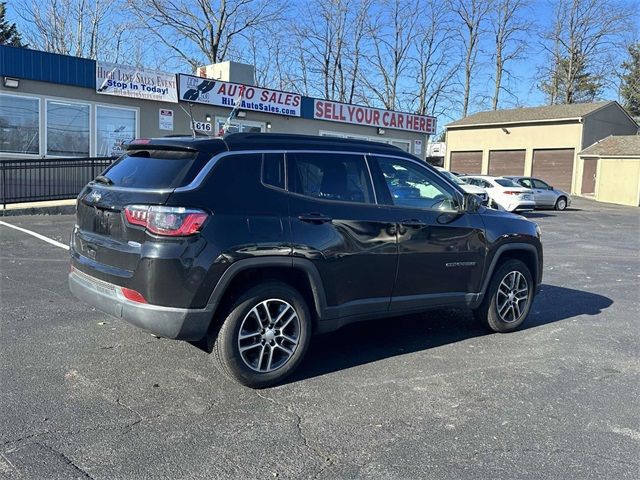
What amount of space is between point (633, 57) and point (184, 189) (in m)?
57.5

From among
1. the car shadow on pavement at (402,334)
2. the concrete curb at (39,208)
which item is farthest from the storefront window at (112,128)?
the car shadow on pavement at (402,334)

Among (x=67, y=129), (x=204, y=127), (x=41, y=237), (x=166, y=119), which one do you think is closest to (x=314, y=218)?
(x=41, y=237)

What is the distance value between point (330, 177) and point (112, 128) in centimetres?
1351

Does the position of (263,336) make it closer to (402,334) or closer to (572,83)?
(402,334)

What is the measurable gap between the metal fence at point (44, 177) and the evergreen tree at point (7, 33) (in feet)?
95.1

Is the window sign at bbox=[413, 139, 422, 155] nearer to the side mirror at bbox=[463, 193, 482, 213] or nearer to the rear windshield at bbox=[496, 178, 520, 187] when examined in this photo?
the rear windshield at bbox=[496, 178, 520, 187]

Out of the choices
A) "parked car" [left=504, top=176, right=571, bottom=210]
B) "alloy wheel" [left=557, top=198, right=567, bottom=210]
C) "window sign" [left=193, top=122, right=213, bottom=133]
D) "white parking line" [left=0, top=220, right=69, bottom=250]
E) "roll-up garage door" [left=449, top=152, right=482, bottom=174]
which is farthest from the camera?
"roll-up garage door" [left=449, top=152, right=482, bottom=174]

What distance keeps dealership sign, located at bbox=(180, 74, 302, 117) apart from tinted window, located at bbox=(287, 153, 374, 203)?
1253cm

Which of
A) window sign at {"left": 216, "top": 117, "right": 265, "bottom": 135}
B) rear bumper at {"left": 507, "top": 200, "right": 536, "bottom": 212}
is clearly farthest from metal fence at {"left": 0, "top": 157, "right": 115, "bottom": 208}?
rear bumper at {"left": 507, "top": 200, "right": 536, "bottom": 212}

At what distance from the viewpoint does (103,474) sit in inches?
121

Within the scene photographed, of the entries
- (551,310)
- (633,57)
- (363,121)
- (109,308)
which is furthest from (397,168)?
(633,57)

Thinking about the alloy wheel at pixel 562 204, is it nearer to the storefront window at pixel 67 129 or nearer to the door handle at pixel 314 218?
the storefront window at pixel 67 129

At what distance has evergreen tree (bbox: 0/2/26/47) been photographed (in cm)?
3841

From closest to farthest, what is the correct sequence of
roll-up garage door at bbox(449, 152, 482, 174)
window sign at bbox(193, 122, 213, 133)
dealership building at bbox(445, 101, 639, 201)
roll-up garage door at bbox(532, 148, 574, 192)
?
window sign at bbox(193, 122, 213, 133), dealership building at bbox(445, 101, 639, 201), roll-up garage door at bbox(532, 148, 574, 192), roll-up garage door at bbox(449, 152, 482, 174)
